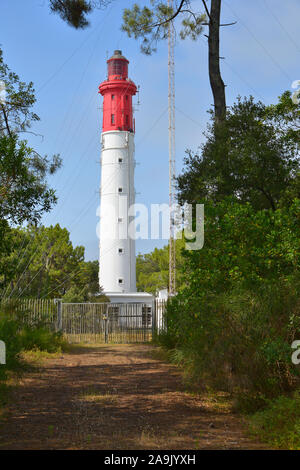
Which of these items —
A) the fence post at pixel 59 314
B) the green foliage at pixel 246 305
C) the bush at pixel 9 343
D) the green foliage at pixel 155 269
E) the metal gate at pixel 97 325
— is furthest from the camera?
the green foliage at pixel 155 269

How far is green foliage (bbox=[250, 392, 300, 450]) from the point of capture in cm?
530

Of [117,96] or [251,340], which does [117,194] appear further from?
[251,340]

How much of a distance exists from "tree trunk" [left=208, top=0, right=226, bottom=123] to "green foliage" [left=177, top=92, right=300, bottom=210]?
4.02ft

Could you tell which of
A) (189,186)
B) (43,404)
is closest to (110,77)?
(189,186)

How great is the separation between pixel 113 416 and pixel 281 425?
248 cm

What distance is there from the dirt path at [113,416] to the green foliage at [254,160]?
525 cm

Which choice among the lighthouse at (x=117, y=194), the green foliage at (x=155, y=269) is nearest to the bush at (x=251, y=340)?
the lighthouse at (x=117, y=194)

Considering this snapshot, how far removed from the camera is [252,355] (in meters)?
6.91

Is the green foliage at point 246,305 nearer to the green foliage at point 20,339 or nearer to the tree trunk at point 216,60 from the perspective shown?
the green foliage at point 20,339

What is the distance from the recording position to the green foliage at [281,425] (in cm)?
530

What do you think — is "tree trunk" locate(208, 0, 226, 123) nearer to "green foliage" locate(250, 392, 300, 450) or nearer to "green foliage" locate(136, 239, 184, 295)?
"green foliage" locate(250, 392, 300, 450)

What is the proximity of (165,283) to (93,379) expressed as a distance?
4459 cm

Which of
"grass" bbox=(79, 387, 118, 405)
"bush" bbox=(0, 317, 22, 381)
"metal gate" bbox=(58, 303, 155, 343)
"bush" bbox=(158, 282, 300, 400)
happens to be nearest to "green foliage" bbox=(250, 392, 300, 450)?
"bush" bbox=(158, 282, 300, 400)
